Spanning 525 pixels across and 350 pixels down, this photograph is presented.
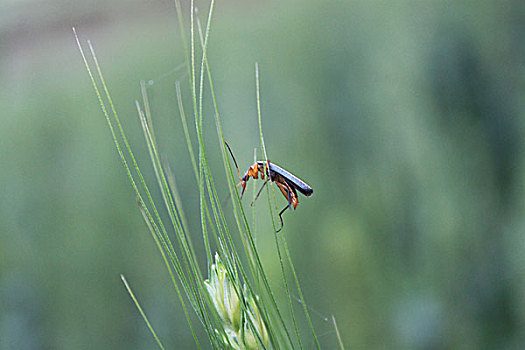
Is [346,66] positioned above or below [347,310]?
above

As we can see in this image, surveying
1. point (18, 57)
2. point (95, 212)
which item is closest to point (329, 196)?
point (95, 212)

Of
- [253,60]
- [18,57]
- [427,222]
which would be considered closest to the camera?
[427,222]

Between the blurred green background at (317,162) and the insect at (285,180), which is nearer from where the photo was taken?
the insect at (285,180)

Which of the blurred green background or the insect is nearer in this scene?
the insect

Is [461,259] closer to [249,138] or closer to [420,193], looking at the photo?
[420,193]

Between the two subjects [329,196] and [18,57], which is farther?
[18,57]

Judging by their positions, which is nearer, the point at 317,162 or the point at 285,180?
the point at 285,180

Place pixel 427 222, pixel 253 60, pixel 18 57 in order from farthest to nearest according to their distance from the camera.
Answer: pixel 18 57
pixel 253 60
pixel 427 222

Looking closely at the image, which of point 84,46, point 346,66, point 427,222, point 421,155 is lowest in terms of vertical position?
point 427,222
